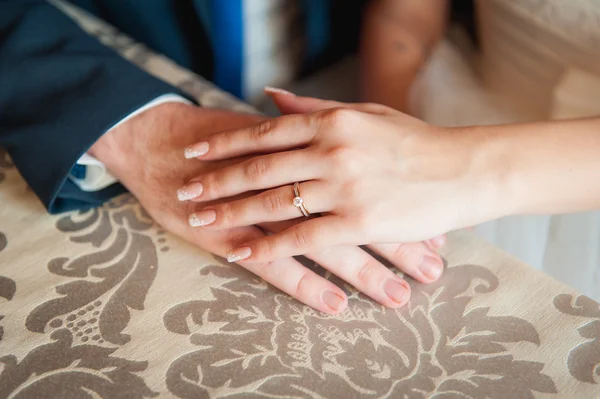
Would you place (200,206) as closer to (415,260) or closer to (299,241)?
(299,241)

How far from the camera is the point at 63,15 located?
828 mm

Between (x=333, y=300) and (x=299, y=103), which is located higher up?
(x=299, y=103)

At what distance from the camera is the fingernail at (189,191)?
623 millimetres

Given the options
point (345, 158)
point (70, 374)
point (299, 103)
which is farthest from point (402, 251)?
point (70, 374)

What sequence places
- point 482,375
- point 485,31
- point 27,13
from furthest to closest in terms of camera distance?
1. point 485,31
2. point 27,13
3. point 482,375

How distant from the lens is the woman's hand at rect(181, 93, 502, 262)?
0.57 meters

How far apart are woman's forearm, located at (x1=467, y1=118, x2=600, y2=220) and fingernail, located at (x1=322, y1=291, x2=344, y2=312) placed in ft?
0.63

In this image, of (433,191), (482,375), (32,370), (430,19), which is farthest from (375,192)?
(430,19)

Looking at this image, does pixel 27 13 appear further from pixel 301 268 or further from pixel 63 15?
pixel 301 268

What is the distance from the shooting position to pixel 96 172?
2.27 feet

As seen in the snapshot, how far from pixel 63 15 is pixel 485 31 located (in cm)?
70

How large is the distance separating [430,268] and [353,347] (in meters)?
0.13

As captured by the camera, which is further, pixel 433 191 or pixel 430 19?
pixel 430 19

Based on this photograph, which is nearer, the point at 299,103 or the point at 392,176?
the point at 392,176
